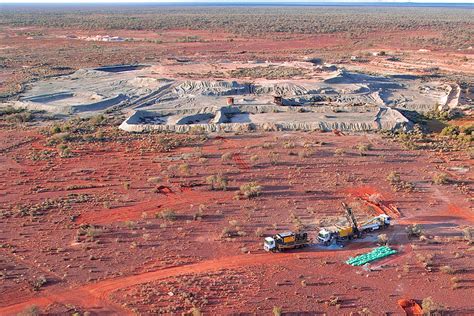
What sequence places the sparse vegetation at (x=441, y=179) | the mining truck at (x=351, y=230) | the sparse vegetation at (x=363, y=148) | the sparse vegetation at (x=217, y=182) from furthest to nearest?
1. the sparse vegetation at (x=363, y=148)
2. the sparse vegetation at (x=441, y=179)
3. the sparse vegetation at (x=217, y=182)
4. the mining truck at (x=351, y=230)

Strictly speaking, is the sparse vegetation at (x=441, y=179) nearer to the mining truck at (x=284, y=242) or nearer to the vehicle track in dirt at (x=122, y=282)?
the vehicle track in dirt at (x=122, y=282)

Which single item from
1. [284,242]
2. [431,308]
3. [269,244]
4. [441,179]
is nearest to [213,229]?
[269,244]

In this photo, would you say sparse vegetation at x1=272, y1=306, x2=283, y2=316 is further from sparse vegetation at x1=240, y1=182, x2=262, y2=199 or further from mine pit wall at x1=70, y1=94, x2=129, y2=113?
mine pit wall at x1=70, y1=94, x2=129, y2=113

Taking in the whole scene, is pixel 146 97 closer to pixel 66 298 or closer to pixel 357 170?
pixel 357 170

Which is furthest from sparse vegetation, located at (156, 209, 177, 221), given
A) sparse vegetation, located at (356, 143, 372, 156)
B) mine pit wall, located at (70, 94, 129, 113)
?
mine pit wall, located at (70, 94, 129, 113)

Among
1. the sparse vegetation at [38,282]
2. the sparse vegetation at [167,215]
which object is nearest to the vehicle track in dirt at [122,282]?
the sparse vegetation at [38,282]

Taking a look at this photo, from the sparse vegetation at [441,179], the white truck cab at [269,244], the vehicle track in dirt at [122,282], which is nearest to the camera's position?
the vehicle track in dirt at [122,282]

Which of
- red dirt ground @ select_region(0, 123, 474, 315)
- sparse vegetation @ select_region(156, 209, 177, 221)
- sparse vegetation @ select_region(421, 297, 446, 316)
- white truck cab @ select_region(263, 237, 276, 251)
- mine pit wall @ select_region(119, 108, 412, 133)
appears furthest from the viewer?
mine pit wall @ select_region(119, 108, 412, 133)
